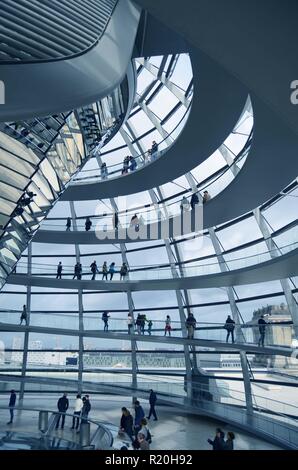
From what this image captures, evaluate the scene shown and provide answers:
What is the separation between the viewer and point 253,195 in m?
17.3

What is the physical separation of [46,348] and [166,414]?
8.68 meters

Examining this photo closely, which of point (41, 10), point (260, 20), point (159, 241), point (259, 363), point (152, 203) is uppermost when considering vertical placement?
point (152, 203)

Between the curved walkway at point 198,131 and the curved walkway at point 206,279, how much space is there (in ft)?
15.7

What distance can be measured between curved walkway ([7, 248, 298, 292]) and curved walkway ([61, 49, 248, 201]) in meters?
4.79

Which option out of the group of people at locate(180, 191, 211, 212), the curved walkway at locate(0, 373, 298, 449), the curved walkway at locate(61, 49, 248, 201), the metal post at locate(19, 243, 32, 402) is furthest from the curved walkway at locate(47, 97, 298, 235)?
the metal post at locate(19, 243, 32, 402)

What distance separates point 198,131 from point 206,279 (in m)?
8.32

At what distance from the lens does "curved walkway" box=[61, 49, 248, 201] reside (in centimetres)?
1188

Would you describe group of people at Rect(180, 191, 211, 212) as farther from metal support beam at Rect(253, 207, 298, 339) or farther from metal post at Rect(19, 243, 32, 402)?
metal post at Rect(19, 243, 32, 402)

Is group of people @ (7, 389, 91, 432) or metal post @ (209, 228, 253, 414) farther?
metal post @ (209, 228, 253, 414)

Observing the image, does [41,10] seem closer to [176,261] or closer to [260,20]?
[260,20]

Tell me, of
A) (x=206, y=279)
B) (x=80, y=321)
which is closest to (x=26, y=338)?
(x=80, y=321)

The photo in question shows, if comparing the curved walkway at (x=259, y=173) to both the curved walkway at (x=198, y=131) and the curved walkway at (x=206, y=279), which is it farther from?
the curved walkway at (x=206, y=279)
